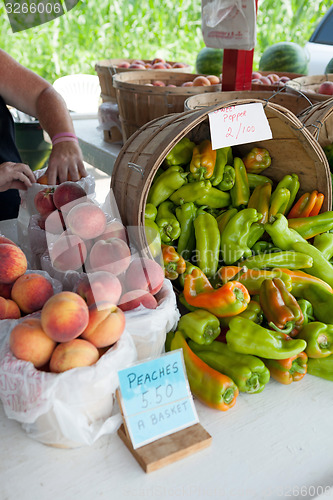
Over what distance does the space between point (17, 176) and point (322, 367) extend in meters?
0.82

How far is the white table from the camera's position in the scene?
5.96ft

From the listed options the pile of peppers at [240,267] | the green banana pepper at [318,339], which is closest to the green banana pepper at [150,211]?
the pile of peppers at [240,267]

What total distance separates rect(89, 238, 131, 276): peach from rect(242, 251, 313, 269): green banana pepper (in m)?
0.36

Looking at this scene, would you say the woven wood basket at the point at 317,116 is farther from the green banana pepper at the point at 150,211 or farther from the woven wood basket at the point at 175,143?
the green banana pepper at the point at 150,211

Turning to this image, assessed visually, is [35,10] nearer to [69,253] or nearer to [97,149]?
[97,149]

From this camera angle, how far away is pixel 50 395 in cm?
60

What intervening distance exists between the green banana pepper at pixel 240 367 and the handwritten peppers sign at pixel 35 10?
963mm

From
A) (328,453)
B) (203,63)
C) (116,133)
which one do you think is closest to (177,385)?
(328,453)

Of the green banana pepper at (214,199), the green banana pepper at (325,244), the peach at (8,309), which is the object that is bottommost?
the green banana pepper at (325,244)

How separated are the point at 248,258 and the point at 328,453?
485mm

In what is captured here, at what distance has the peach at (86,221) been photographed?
2.72 feet

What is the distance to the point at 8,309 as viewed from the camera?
705 mm

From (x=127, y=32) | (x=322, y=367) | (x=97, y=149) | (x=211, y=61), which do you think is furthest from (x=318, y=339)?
(x=127, y=32)

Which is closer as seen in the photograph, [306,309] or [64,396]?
[64,396]
